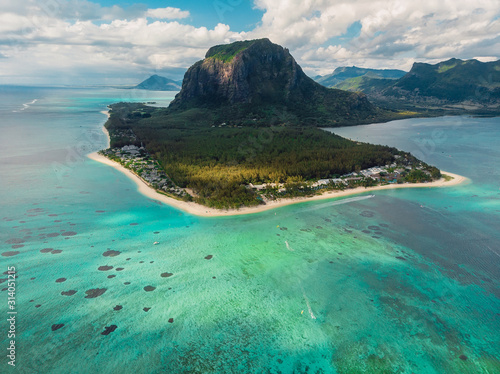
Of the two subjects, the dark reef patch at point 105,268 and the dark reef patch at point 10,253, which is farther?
the dark reef patch at point 10,253

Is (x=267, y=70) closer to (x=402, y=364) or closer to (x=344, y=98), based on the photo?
(x=344, y=98)

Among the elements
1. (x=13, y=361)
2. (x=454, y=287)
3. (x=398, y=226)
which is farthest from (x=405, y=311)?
(x=13, y=361)

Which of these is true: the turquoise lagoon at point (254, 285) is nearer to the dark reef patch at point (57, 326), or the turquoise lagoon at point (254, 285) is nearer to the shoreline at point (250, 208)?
the dark reef patch at point (57, 326)

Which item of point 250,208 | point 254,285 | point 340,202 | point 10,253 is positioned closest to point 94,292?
point 10,253

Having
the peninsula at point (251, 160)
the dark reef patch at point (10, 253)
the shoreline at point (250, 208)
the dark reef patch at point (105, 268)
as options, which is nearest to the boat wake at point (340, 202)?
the shoreline at point (250, 208)

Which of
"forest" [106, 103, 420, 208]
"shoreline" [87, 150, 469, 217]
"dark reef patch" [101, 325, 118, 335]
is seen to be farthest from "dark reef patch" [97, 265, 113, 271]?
"forest" [106, 103, 420, 208]
